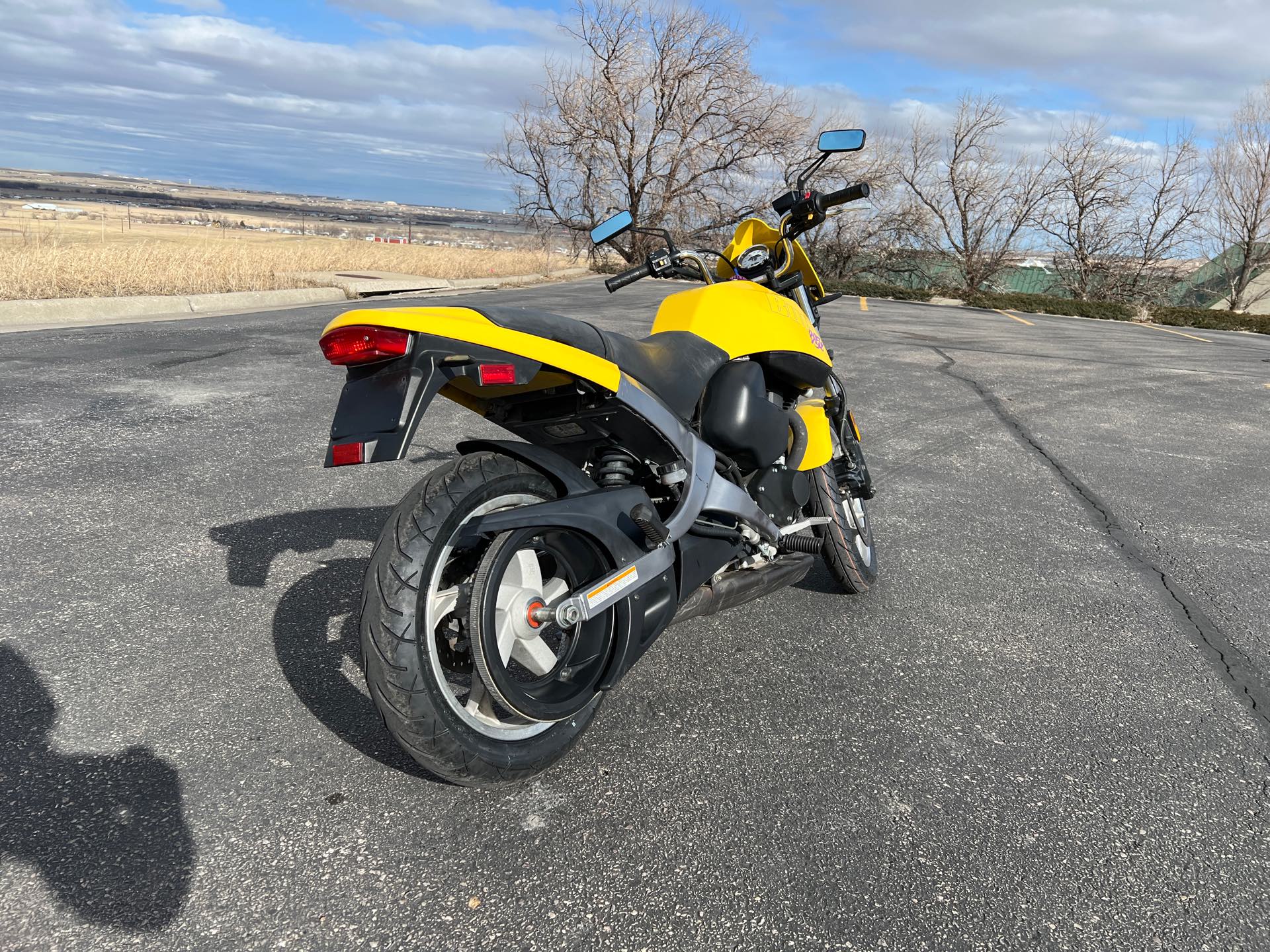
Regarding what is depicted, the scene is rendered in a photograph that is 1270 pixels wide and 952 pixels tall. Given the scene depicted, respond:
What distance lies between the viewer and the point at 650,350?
2816mm

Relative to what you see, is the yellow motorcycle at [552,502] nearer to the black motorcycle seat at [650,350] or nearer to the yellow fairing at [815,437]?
the black motorcycle seat at [650,350]

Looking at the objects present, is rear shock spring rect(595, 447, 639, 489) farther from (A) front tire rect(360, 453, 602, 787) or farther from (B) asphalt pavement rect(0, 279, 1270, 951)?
(B) asphalt pavement rect(0, 279, 1270, 951)

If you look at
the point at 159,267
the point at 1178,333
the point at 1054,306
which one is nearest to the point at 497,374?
the point at 159,267

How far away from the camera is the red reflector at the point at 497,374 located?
2156 millimetres

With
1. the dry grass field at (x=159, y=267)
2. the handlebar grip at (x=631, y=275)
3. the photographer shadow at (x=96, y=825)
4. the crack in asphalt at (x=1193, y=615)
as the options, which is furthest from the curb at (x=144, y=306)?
the crack in asphalt at (x=1193, y=615)

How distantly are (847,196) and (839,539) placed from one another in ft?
4.91

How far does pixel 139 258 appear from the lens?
1483cm

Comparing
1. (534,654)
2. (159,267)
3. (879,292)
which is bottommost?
(534,654)

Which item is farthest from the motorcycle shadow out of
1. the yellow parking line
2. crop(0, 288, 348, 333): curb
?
the yellow parking line

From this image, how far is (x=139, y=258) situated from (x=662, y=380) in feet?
49.8

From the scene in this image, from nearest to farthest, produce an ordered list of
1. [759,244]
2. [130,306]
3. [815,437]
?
[815,437]
[759,244]
[130,306]

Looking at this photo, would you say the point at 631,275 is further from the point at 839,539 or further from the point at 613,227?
the point at 839,539

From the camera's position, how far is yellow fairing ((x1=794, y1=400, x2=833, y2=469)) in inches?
142

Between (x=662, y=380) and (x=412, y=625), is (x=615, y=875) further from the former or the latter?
(x=662, y=380)
